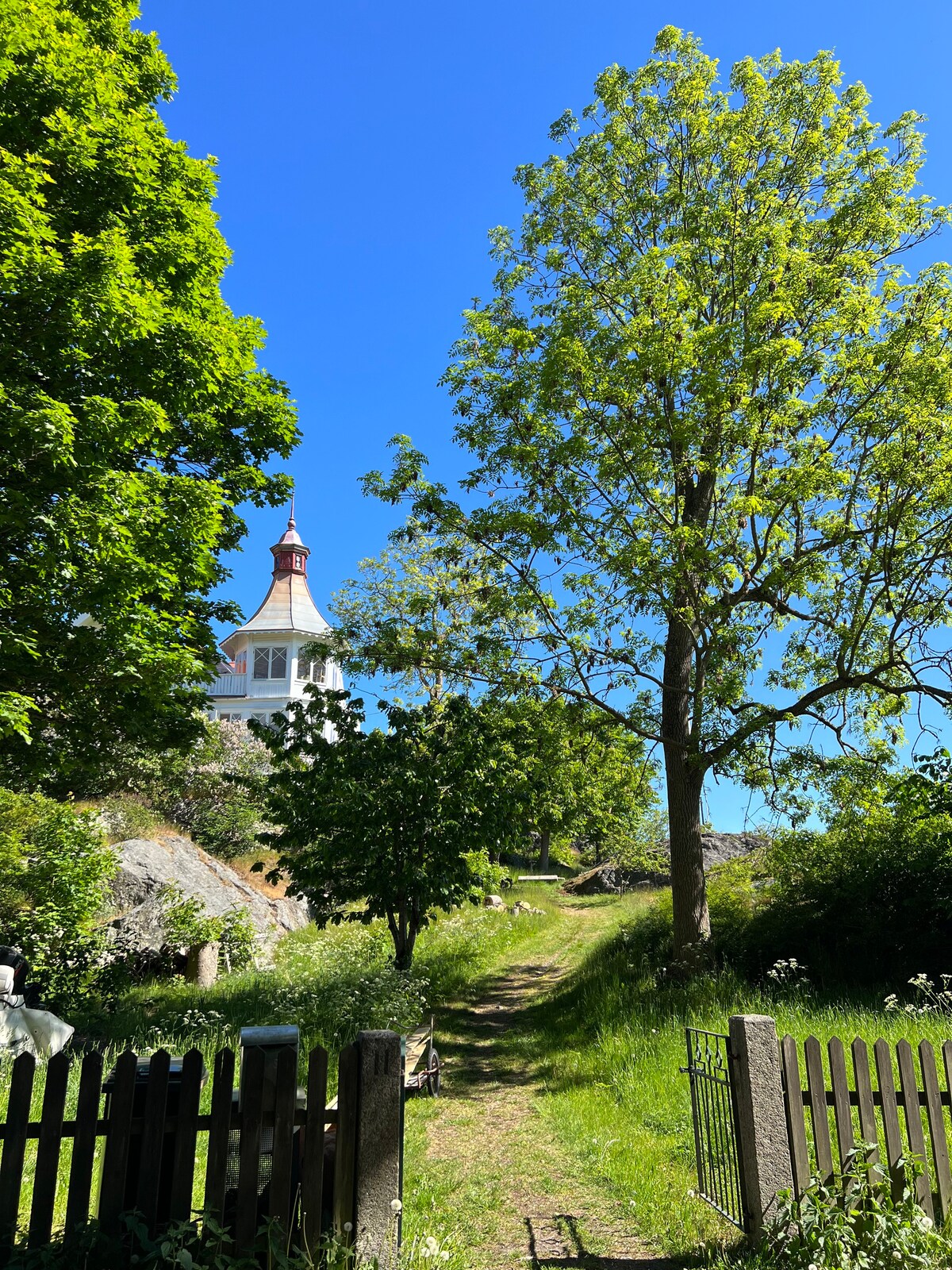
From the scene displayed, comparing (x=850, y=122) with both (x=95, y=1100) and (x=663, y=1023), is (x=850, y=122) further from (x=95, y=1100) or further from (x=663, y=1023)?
(x=95, y=1100)

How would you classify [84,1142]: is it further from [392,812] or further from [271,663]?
[271,663]

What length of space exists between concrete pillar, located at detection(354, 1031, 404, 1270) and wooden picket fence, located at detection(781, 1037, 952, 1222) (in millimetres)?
2357

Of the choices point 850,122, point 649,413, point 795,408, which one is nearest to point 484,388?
point 649,413

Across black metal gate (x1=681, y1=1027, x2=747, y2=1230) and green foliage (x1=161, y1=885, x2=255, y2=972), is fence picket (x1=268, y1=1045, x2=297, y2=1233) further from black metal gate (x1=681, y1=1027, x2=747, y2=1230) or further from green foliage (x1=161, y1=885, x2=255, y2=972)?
green foliage (x1=161, y1=885, x2=255, y2=972)

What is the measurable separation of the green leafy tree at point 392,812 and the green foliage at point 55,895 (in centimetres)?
294

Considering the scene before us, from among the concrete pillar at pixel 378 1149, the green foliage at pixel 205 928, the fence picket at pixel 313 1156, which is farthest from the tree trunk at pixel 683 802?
the green foliage at pixel 205 928

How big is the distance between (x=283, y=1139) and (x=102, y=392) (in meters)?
8.62

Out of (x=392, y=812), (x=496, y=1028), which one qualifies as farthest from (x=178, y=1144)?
(x=496, y=1028)

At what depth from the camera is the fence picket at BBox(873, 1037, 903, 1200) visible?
4824 millimetres

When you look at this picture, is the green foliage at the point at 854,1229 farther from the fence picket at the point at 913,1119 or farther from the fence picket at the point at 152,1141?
the fence picket at the point at 152,1141

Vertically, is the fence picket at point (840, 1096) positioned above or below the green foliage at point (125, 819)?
below

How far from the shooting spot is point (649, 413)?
12.2 metres

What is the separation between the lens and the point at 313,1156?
4.44 metres

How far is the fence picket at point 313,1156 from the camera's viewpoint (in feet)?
14.4
